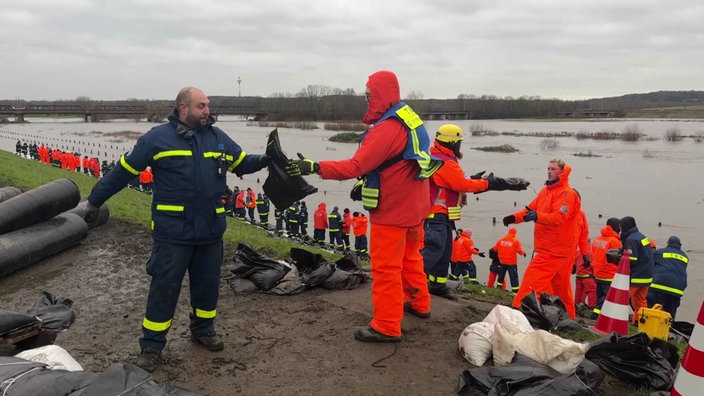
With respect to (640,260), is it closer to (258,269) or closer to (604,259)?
(604,259)

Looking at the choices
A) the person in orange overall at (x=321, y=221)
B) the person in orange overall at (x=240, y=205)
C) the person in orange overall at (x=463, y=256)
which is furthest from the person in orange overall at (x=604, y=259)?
the person in orange overall at (x=240, y=205)

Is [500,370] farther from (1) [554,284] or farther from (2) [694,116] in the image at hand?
(2) [694,116]

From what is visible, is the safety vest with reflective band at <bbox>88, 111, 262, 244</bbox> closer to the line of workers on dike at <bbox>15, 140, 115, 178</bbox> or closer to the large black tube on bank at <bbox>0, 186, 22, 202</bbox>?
the large black tube on bank at <bbox>0, 186, 22, 202</bbox>

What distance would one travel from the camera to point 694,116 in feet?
342

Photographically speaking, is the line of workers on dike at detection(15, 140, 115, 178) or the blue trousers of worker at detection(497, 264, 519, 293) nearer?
the blue trousers of worker at detection(497, 264, 519, 293)

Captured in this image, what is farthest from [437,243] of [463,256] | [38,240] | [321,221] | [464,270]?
[321,221]

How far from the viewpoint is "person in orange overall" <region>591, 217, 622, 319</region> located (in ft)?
27.7

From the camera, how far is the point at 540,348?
10.8ft

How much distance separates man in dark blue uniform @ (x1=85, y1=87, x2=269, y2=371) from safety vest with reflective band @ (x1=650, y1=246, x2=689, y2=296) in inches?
246

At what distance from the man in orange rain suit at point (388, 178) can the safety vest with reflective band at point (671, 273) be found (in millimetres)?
4899

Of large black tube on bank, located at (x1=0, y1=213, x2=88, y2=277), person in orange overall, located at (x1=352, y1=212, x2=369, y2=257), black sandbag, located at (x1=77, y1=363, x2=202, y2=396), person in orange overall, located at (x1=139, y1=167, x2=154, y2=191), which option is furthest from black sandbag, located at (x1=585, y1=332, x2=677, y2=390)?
person in orange overall, located at (x1=139, y1=167, x2=154, y2=191)

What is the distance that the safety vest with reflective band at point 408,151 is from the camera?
11.9ft

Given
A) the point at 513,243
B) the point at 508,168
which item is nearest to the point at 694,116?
the point at 508,168

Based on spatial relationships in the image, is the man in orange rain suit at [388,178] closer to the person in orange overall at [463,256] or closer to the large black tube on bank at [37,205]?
the large black tube on bank at [37,205]
